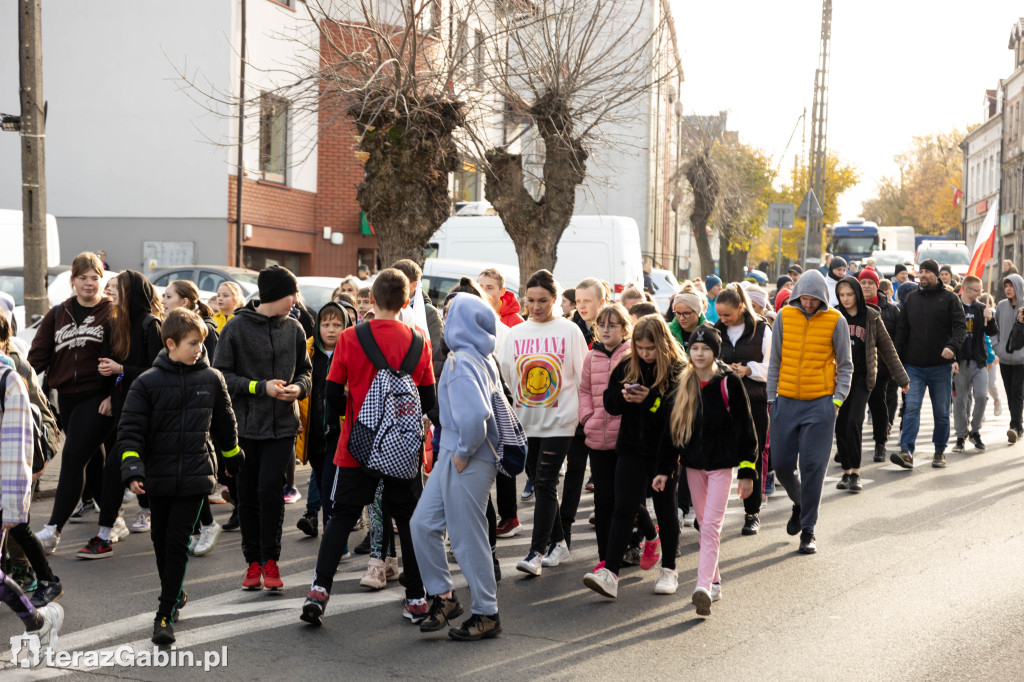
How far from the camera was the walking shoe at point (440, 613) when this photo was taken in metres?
5.99

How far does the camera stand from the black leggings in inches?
303

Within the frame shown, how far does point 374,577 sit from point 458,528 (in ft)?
3.99

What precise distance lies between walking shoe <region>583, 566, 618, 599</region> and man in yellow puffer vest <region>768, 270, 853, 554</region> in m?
2.24

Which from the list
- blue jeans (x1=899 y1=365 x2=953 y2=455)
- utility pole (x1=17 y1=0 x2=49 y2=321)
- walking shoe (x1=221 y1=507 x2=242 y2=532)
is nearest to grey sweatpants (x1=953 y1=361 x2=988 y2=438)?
blue jeans (x1=899 y1=365 x2=953 y2=455)

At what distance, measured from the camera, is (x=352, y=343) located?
612 centimetres

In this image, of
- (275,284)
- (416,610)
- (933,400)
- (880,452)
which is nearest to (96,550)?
(275,284)

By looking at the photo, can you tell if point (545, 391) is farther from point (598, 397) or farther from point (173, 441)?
point (173, 441)

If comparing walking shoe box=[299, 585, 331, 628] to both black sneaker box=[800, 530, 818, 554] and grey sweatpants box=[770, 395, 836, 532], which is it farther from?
grey sweatpants box=[770, 395, 836, 532]

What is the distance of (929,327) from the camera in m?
12.6

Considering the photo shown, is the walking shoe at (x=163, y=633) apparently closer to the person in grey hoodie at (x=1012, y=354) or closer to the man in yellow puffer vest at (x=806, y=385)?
the man in yellow puffer vest at (x=806, y=385)

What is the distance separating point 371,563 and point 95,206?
20342 mm

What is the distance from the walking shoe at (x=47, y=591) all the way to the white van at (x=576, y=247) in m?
16.3

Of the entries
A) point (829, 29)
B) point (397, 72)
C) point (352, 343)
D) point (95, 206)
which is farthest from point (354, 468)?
point (829, 29)

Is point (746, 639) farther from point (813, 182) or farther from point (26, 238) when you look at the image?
point (813, 182)
